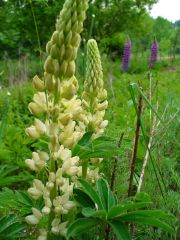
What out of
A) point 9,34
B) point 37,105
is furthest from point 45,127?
point 9,34

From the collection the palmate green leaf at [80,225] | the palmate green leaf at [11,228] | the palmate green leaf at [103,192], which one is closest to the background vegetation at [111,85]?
the palmate green leaf at [11,228]

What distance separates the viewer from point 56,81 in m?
1.26

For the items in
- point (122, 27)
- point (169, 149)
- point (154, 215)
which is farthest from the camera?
point (122, 27)

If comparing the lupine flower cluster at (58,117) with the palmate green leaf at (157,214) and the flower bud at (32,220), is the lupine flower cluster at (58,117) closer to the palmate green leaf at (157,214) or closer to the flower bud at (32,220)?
the flower bud at (32,220)

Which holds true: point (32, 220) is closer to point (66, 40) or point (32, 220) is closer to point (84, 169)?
point (84, 169)

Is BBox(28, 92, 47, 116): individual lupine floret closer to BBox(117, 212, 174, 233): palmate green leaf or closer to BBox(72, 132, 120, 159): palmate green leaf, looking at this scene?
BBox(72, 132, 120, 159): palmate green leaf

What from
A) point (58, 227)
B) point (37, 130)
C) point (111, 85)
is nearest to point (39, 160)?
point (37, 130)

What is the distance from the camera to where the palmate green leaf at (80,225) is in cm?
116

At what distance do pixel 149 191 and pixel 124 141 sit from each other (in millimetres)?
242

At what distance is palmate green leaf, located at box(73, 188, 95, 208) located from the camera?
1300mm

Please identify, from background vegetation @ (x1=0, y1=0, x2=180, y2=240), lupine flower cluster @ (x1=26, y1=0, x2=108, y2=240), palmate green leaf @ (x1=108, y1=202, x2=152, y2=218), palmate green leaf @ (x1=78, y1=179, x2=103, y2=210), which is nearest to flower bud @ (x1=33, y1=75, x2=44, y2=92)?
lupine flower cluster @ (x1=26, y1=0, x2=108, y2=240)

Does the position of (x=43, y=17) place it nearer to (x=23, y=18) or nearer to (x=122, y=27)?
(x=23, y=18)

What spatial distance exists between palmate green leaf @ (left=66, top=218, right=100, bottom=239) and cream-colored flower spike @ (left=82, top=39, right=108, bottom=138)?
1.45ft

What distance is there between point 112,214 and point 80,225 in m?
0.09
